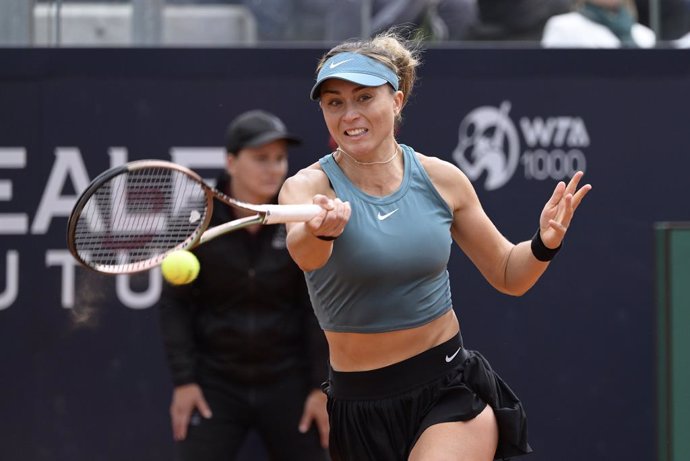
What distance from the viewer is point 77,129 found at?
5.70 meters

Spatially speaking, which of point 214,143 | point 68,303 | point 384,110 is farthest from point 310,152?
point 384,110

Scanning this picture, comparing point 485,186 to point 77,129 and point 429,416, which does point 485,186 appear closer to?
point 77,129

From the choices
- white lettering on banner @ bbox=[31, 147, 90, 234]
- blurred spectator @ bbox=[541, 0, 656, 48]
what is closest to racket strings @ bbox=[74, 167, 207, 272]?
white lettering on banner @ bbox=[31, 147, 90, 234]

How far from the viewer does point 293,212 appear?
3.25 metres

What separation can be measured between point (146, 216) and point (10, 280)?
1007mm

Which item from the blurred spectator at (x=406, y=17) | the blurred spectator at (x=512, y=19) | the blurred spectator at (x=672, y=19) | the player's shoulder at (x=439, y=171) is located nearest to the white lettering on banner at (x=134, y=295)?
the blurred spectator at (x=406, y=17)

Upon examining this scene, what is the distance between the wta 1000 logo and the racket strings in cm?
134

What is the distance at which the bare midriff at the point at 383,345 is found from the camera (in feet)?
12.0

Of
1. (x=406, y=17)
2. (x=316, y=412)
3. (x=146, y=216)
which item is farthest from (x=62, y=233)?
(x=406, y=17)

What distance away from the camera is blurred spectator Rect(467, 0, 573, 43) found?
625cm

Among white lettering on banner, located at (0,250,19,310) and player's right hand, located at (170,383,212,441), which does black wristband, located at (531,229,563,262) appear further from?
white lettering on banner, located at (0,250,19,310)

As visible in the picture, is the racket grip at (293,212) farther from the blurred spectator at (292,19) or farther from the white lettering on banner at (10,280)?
the blurred spectator at (292,19)

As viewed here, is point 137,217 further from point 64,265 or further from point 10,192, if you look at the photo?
point 10,192

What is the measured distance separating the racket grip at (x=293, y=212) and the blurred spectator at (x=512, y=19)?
3.16 meters
